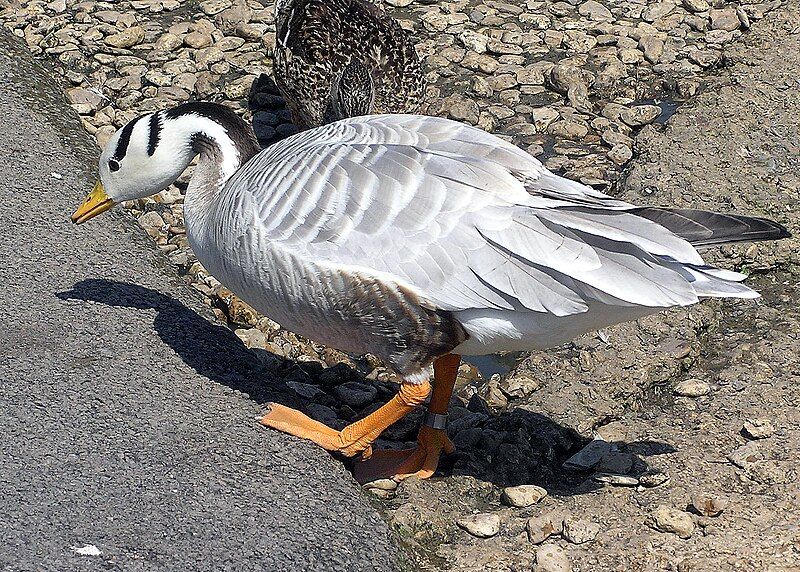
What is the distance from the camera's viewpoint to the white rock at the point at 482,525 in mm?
3861

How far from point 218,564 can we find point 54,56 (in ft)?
15.1

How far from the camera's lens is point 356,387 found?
15.8 ft

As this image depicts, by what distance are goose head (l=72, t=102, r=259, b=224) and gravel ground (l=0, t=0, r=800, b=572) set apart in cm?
92

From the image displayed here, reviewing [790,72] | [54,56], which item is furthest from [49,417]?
[790,72]

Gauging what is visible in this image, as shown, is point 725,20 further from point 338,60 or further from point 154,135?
point 154,135

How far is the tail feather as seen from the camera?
3.65m

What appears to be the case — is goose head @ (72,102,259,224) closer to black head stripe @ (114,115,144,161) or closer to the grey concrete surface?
black head stripe @ (114,115,144,161)

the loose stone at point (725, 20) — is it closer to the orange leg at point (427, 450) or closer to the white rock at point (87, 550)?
the orange leg at point (427, 450)

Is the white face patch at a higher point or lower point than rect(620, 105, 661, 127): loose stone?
higher

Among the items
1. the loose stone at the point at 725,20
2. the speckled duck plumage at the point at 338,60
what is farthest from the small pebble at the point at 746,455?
the loose stone at the point at 725,20

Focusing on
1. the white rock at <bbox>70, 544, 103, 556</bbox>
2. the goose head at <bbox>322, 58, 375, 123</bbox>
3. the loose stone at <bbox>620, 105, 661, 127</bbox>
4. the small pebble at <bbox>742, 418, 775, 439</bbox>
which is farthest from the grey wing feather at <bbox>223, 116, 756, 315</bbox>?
the loose stone at <bbox>620, 105, 661, 127</bbox>

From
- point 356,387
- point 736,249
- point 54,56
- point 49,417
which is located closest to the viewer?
point 49,417

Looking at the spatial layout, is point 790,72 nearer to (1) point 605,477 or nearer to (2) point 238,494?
(1) point 605,477

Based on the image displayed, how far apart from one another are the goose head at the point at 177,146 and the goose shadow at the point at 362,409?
0.63 metres
